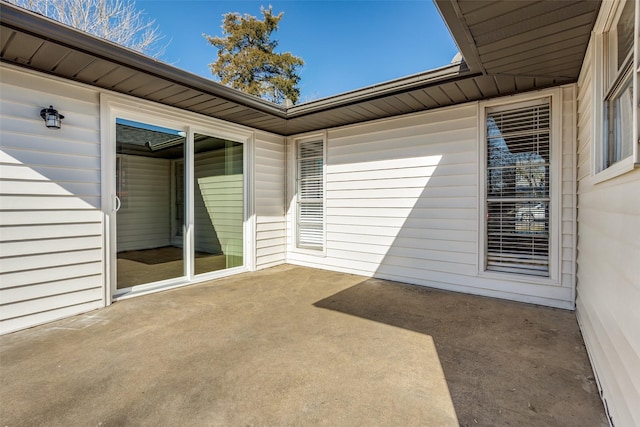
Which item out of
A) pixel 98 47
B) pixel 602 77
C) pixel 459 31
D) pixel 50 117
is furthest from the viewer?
pixel 50 117

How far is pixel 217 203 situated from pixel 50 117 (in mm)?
2244

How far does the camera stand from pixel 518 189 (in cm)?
369

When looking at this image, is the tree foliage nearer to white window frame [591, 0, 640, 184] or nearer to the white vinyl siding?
the white vinyl siding

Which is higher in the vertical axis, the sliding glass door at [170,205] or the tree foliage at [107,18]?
the tree foliage at [107,18]

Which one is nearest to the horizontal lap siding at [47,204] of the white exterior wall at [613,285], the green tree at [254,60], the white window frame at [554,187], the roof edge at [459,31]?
the roof edge at [459,31]

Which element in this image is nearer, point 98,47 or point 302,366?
point 302,366

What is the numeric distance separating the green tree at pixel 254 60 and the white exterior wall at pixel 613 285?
40.0 ft

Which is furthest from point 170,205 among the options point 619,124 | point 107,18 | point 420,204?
point 107,18

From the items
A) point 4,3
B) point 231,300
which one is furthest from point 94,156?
point 231,300

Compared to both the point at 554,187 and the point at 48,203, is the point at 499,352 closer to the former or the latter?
the point at 554,187

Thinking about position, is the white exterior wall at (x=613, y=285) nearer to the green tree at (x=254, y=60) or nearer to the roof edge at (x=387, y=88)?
the roof edge at (x=387, y=88)

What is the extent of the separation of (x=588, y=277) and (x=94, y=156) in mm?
4936

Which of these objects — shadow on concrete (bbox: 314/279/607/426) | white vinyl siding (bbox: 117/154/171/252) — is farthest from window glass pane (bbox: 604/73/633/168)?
white vinyl siding (bbox: 117/154/171/252)

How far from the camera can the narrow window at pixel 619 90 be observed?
1691mm
